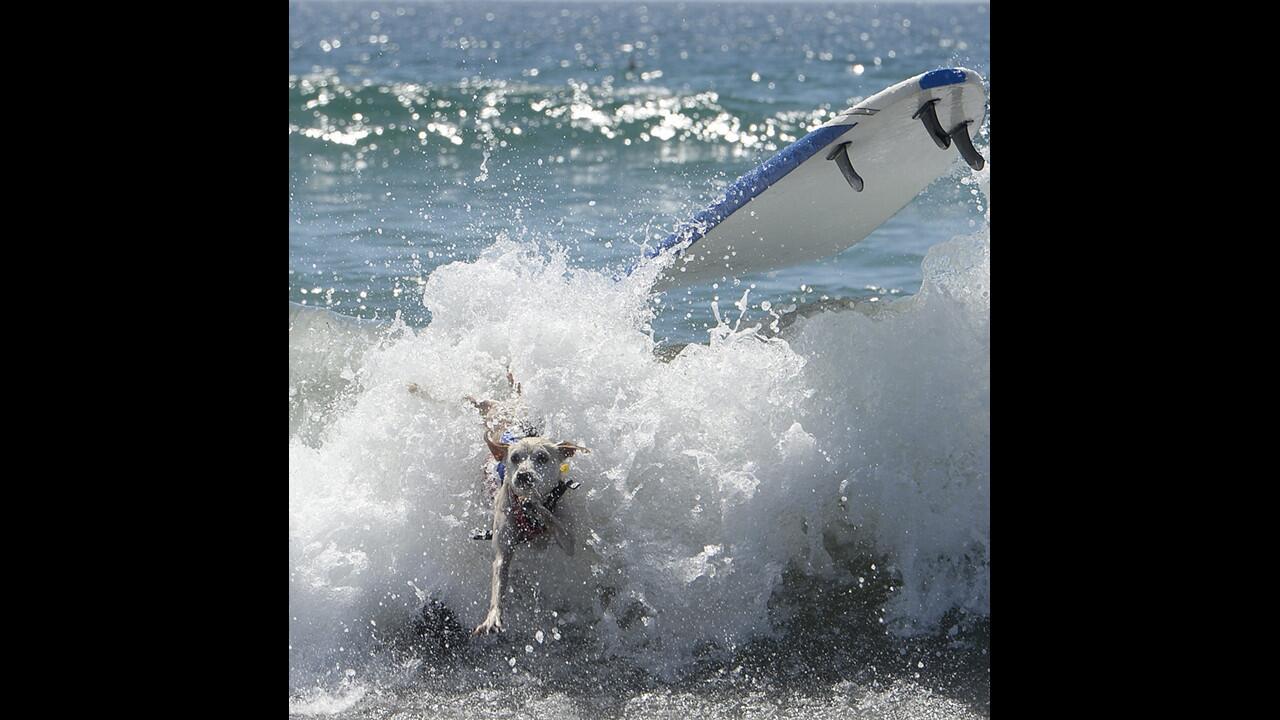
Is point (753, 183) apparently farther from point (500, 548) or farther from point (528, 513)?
point (500, 548)

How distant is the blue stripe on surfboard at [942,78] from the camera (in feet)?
15.0

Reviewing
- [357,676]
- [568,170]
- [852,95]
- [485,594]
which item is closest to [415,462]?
[485,594]

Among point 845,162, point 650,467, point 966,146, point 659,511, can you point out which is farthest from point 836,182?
point 659,511

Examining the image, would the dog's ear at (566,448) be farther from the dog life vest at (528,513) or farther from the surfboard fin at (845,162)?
the surfboard fin at (845,162)

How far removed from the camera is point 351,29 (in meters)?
56.0

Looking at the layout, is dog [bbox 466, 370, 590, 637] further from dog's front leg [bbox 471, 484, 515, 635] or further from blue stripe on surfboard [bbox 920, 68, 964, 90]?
blue stripe on surfboard [bbox 920, 68, 964, 90]

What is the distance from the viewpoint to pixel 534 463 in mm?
4074

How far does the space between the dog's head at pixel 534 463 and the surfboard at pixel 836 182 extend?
154 centimetres

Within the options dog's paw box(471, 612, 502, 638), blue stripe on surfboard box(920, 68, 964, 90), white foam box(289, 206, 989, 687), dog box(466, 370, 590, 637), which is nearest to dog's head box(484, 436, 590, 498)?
dog box(466, 370, 590, 637)

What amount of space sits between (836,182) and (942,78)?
100 centimetres

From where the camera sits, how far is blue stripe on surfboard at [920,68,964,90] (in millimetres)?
4578

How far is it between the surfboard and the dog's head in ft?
5.05
